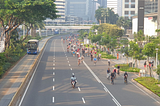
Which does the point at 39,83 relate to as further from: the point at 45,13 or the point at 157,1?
the point at 157,1

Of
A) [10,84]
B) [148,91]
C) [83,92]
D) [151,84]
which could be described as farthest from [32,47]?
[148,91]

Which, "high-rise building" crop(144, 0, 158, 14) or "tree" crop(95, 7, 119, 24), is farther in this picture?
"tree" crop(95, 7, 119, 24)

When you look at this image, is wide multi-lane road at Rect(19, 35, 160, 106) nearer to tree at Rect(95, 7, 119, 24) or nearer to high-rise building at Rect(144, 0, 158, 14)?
high-rise building at Rect(144, 0, 158, 14)

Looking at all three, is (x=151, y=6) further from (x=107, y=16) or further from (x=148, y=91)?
(x=107, y=16)

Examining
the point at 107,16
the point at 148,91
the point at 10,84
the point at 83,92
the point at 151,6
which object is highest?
the point at 107,16

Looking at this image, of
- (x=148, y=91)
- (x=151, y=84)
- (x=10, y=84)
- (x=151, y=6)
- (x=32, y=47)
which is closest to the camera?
(x=148, y=91)

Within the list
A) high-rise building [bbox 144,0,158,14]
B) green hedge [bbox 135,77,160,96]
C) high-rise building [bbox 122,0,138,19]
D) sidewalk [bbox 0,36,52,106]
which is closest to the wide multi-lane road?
green hedge [bbox 135,77,160,96]

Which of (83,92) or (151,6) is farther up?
(151,6)

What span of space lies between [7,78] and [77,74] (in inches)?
369

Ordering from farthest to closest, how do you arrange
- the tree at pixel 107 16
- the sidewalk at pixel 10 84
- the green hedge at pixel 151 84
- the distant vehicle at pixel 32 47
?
the tree at pixel 107 16
the distant vehicle at pixel 32 47
the green hedge at pixel 151 84
the sidewalk at pixel 10 84

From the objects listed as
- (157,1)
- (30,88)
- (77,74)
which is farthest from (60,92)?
(157,1)

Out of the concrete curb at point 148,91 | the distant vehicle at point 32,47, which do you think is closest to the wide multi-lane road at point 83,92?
the concrete curb at point 148,91

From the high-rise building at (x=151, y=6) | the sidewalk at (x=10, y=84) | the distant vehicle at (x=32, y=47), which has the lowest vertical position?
the sidewalk at (x=10, y=84)

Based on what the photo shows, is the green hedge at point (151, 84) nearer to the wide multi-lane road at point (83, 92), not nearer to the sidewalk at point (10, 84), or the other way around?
the wide multi-lane road at point (83, 92)
